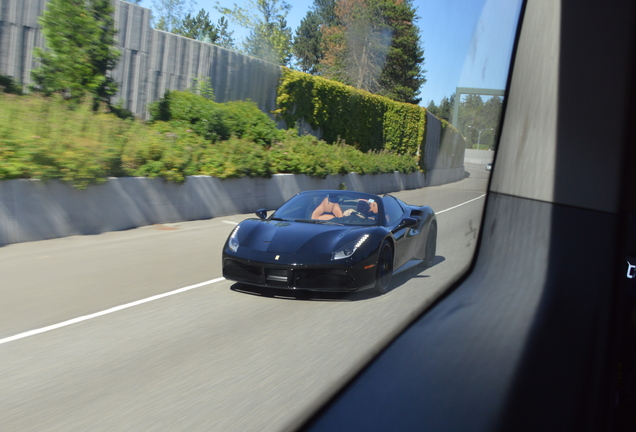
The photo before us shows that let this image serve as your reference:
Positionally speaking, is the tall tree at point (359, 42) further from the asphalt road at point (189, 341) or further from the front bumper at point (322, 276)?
the front bumper at point (322, 276)

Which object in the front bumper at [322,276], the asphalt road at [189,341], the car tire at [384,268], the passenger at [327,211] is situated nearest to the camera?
the asphalt road at [189,341]

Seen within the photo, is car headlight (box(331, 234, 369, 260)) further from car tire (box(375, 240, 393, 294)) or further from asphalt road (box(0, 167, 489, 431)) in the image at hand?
asphalt road (box(0, 167, 489, 431))

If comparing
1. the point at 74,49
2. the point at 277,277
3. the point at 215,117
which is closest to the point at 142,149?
the point at 74,49

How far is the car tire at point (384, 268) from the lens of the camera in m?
5.55

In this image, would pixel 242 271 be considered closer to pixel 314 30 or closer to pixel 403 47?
pixel 314 30

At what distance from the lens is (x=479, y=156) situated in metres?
2.87

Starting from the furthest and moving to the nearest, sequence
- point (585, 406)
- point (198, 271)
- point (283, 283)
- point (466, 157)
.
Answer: point (198, 271), point (283, 283), point (466, 157), point (585, 406)

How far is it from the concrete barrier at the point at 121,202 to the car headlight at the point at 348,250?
56cm

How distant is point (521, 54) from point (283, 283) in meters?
3.20

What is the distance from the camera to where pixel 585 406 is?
2.54 metres

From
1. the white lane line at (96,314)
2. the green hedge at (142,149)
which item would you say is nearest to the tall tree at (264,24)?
the green hedge at (142,149)

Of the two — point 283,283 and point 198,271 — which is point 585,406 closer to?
point 283,283

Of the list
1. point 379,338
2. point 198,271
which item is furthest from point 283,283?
point 379,338

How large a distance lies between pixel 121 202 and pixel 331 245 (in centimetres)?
598
